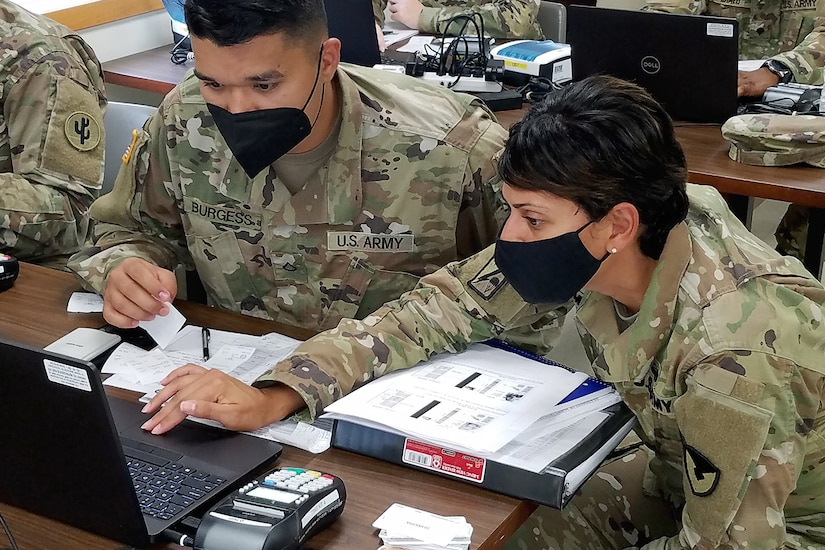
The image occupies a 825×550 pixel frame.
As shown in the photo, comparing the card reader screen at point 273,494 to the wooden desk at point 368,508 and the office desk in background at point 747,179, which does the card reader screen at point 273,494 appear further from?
the office desk in background at point 747,179

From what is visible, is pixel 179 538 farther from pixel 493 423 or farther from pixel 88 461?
pixel 493 423

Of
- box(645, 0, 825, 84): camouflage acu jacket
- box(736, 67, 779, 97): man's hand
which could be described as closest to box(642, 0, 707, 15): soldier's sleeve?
box(645, 0, 825, 84): camouflage acu jacket

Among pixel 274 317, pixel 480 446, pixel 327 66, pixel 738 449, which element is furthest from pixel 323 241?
pixel 738 449

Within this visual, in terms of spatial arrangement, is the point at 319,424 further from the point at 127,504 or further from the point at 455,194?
the point at 455,194

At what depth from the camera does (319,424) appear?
4.19 feet

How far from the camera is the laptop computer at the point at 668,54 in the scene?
7.27 ft

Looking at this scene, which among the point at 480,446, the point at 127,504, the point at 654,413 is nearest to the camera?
the point at 127,504

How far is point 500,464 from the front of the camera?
3.72ft

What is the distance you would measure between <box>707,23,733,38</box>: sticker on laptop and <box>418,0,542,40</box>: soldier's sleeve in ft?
3.88

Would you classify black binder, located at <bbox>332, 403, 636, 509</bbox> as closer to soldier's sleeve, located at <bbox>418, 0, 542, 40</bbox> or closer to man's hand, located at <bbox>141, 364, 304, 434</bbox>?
man's hand, located at <bbox>141, 364, 304, 434</bbox>

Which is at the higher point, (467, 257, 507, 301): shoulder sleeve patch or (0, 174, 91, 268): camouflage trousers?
(467, 257, 507, 301): shoulder sleeve patch

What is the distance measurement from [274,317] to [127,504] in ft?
2.49

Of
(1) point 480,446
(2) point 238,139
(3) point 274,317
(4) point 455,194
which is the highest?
(2) point 238,139

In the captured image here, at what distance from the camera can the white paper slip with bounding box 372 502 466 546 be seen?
1.04 m
